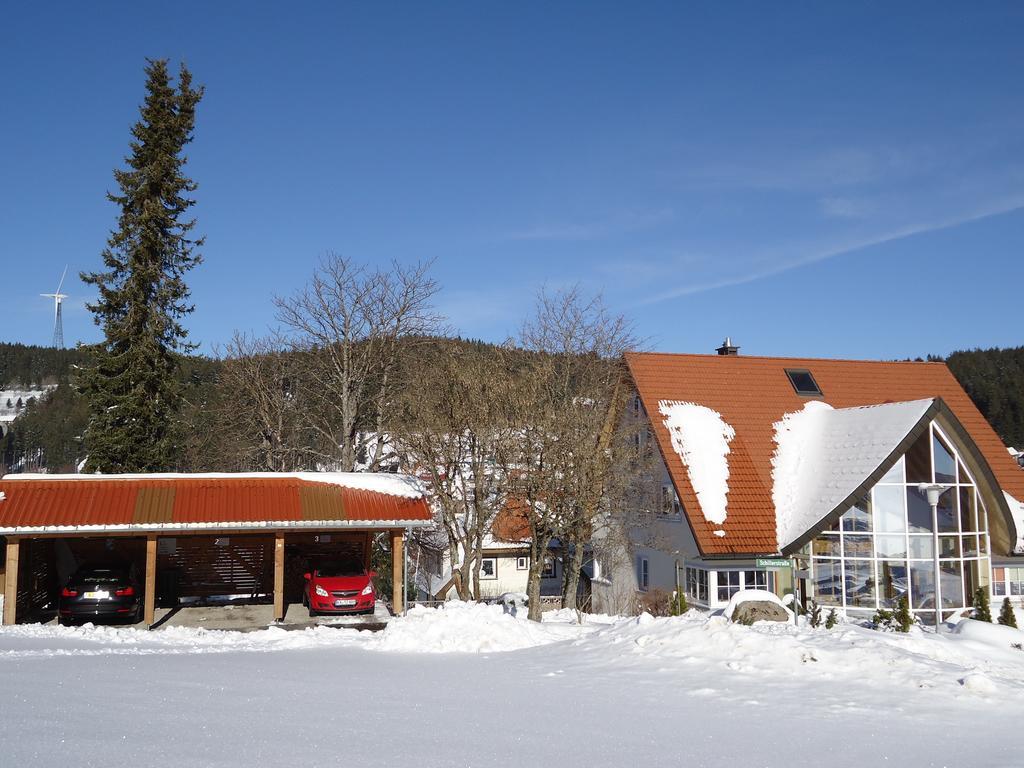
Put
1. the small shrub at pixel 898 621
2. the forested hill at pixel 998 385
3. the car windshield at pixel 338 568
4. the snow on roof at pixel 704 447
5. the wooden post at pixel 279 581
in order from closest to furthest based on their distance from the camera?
the small shrub at pixel 898 621, the wooden post at pixel 279 581, the car windshield at pixel 338 568, the snow on roof at pixel 704 447, the forested hill at pixel 998 385

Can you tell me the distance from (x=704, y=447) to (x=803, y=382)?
19.6 ft

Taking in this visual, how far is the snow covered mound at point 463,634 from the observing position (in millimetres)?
13961

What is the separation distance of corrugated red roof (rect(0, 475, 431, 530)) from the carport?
2 cm

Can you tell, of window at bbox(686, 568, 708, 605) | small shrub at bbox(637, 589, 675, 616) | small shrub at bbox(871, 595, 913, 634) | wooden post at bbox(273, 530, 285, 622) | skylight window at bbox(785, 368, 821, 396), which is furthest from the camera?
skylight window at bbox(785, 368, 821, 396)

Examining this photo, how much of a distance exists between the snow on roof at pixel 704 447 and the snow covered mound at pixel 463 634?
26.8 feet

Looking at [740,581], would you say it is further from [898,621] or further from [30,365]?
[30,365]

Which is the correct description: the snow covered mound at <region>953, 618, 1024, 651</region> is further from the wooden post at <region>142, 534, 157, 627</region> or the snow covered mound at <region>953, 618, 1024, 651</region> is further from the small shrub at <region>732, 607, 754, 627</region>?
the wooden post at <region>142, 534, 157, 627</region>

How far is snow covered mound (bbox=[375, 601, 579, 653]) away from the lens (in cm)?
1396

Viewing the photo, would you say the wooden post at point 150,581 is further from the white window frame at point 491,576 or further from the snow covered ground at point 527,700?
the white window frame at point 491,576

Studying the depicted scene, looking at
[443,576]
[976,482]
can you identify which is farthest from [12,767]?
[443,576]

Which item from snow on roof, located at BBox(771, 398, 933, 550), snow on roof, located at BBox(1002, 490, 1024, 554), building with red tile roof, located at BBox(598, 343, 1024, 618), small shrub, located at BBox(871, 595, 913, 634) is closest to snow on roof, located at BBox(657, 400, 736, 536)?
building with red tile roof, located at BBox(598, 343, 1024, 618)

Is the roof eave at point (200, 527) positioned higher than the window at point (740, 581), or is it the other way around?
the roof eave at point (200, 527)

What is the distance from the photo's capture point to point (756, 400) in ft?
86.3

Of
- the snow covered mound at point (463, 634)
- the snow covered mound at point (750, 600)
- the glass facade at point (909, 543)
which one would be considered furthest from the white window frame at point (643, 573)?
the snow covered mound at point (750, 600)
